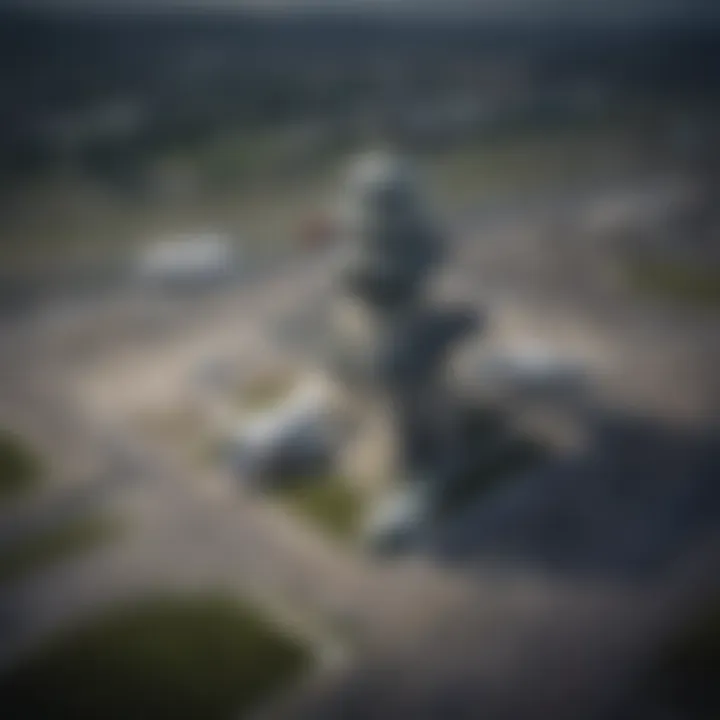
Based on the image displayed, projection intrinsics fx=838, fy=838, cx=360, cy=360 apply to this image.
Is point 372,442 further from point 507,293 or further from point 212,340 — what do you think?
point 507,293

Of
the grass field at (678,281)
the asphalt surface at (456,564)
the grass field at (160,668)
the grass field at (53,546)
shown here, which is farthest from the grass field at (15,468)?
the grass field at (678,281)

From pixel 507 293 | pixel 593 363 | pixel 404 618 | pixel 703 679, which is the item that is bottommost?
pixel 703 679

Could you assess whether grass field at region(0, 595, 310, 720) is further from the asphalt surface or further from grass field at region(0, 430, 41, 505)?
grass field at region(0, 430, 41, 505)

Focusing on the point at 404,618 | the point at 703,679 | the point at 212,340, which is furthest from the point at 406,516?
the point at 212,340

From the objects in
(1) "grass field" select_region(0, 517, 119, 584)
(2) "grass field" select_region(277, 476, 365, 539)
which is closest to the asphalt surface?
(1) "grass field" select_region(0, 517, 119, 584)

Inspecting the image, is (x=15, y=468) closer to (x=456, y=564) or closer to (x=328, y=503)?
(x=328, y=503)

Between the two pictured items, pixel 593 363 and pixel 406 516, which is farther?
pixel 593 363
